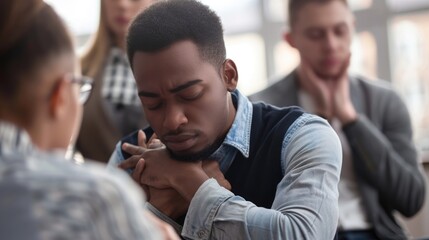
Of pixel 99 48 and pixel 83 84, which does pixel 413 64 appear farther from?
pixel 83 84

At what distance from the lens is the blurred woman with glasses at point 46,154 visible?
3.24 ft

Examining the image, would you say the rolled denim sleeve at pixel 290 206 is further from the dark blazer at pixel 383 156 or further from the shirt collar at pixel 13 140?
the dark blazer at pixel 383 156

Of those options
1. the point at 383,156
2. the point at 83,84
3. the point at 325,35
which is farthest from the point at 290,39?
the point at 83,84

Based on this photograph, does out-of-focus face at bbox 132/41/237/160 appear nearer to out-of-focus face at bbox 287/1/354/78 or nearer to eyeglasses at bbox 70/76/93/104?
eyeglasses at bbox 70/76/93/104

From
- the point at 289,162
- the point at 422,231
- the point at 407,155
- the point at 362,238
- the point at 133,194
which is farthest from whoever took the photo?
the point at 422,231

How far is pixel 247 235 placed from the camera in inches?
58.2

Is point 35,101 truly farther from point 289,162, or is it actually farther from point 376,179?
point 376,179

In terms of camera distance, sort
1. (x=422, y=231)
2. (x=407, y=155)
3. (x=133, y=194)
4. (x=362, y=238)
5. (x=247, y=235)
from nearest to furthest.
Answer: (x=133, y=194) < (x=247, y=235) < (x=362, y=238) < (x=407, y=155) < (x=422, y=231)

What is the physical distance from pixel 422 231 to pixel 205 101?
272 centimetres

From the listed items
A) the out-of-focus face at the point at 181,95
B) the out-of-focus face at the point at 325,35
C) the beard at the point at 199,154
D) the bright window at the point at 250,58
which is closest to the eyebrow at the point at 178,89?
the out-of-focus face at the point at 181,95

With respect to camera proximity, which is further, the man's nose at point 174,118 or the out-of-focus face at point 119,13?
the out-of-focus face at point 119,13

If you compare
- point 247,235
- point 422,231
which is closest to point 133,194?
point 247,235

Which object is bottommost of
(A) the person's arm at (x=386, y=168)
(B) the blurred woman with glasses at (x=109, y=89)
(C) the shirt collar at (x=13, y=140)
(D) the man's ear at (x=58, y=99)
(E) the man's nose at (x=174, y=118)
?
(A) the person's arm at (x=386, y=168)

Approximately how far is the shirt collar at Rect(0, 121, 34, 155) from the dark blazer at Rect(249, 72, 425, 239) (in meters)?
1.69
